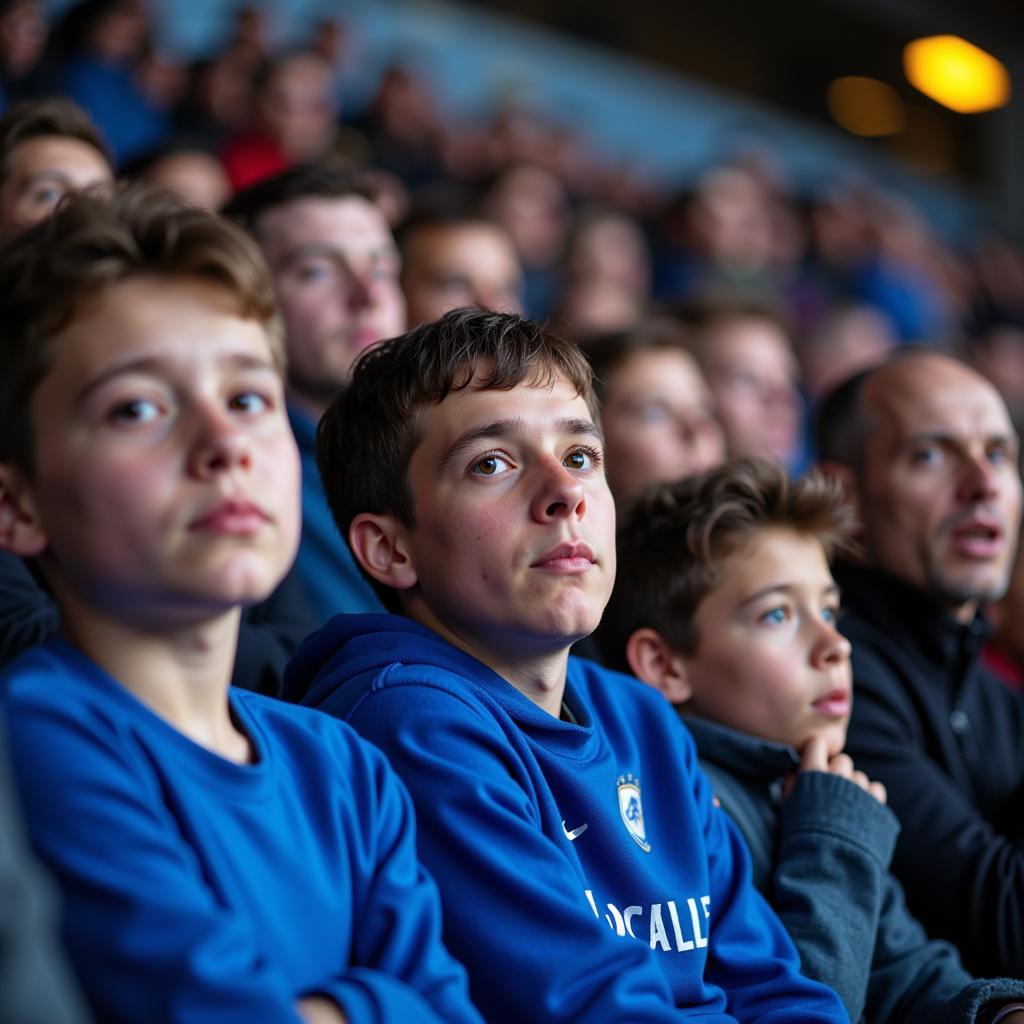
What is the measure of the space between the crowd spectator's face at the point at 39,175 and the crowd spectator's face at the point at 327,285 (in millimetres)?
393

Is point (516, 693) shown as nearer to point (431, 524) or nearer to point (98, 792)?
point (431, 524)

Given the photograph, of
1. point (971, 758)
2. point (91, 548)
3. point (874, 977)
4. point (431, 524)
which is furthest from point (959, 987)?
point (91, 548)

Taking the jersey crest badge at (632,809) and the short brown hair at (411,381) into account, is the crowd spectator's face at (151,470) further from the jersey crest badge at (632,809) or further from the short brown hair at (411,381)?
the jersey crest badge at (632,809)

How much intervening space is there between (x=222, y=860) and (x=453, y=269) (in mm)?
2284

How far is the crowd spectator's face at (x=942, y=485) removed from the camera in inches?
97.0

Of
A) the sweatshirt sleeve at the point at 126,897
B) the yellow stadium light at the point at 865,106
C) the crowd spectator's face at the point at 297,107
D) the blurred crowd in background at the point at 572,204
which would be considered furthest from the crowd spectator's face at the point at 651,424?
the yellow stadium light at the point at 865,106

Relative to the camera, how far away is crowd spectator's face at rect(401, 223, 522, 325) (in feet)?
10.7

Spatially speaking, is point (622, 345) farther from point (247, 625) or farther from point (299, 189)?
point (247, 625)

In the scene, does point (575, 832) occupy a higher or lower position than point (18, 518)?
lower

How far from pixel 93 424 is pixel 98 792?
11.9 inches

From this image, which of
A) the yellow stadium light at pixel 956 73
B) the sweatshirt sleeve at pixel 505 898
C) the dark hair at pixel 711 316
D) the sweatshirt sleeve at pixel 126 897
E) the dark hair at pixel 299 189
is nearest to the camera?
the sweatshirt sleeve at pixel 126 897

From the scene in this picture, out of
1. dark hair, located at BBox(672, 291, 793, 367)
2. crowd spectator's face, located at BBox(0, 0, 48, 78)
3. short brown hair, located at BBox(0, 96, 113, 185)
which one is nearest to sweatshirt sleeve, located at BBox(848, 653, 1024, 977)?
dark hair, located at BBox(672, 291, 793, 367)

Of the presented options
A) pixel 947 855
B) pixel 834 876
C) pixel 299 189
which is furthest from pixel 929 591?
pixel 299 189

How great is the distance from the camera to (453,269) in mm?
3268
